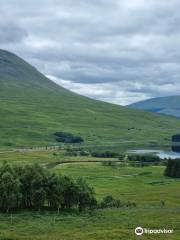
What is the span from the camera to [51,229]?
84.1 m

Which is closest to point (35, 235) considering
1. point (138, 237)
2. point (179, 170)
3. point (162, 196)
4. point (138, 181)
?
point (138, 237)

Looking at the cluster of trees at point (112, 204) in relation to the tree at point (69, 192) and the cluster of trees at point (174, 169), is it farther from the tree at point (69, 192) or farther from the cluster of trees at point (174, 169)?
the cluster of trees at point (174, 169)

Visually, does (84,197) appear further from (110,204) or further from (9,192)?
(9,192)

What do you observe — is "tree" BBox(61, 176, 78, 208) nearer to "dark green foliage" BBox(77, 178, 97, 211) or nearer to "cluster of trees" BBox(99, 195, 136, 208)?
"dark green foliage" BBox(77, 178, 97, 211)

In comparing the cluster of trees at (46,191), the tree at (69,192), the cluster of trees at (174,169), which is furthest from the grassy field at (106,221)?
the cluster of trees at (174,169)

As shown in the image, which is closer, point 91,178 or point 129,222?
point 129,222

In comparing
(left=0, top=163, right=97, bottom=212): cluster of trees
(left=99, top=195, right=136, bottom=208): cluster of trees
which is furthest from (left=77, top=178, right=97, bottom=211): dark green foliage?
(left=99, top=195, right=136, bottom=208): cluster of trees

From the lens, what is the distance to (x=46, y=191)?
10875 cm

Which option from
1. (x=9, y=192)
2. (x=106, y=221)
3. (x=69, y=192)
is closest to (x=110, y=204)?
(x=69, y=192)

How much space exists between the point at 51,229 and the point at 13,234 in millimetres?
7882

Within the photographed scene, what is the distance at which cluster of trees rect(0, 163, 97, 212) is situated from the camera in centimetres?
10750

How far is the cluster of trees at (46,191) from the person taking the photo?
108 m

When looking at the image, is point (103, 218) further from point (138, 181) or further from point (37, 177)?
point (138, 181)

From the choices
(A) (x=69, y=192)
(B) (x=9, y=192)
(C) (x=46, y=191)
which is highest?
(B) (x=9, y=192)
